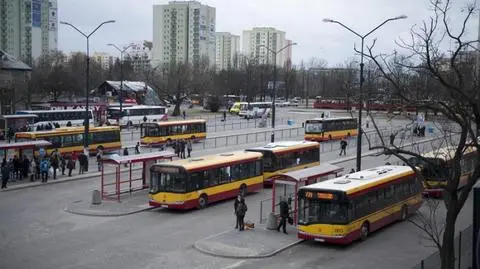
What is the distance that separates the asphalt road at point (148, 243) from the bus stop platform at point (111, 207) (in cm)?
44

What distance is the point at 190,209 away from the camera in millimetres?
26797

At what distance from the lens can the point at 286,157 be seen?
3406cm

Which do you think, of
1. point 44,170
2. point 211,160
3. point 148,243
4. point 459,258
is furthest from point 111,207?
point 459,258

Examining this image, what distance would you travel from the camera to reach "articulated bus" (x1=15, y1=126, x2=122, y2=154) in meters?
39.8

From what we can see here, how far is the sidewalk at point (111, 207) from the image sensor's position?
2544 centimetres

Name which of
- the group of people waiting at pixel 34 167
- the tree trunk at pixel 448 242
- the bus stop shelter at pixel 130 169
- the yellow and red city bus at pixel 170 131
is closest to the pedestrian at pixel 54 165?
the group of people waiting at pixel 34 167

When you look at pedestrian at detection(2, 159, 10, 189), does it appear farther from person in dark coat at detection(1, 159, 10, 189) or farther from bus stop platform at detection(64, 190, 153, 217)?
bus stop platform at detection(64, 190, 153, 217)

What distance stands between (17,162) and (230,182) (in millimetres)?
12150

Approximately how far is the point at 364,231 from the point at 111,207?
36.2 feet

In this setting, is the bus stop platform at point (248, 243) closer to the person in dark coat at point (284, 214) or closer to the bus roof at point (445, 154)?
the person in dark coat at point (284, 214)

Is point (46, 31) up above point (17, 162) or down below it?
above

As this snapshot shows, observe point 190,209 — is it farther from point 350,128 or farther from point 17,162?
point 350,128

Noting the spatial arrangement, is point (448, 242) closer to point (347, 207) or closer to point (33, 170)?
point (347, 207)

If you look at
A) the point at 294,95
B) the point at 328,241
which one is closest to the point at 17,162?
the point at 328,241
